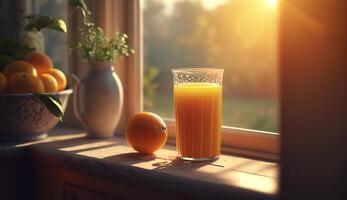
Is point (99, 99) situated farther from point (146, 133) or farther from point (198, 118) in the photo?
point (198, 118)

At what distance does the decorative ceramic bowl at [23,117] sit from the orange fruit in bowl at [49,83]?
0.02m

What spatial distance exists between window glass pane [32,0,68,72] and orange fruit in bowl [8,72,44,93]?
442 mm

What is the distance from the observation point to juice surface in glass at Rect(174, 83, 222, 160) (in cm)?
99

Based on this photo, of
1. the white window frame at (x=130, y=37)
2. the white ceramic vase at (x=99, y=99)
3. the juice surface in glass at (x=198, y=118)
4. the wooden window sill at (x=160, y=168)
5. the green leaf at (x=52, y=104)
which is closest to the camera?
the wooden window sill at (x=160, y=168)

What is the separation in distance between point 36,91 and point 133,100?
294 mm

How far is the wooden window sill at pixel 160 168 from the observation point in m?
0.79

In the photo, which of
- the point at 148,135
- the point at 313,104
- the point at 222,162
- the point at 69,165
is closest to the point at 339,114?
the point at 313,104

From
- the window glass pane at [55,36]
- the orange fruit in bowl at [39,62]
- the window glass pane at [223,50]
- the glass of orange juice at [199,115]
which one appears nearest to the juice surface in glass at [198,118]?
the glass of orange juice at [199,115]

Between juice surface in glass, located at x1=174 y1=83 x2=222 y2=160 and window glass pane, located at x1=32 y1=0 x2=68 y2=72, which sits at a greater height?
window glass pane, located at x1=32 y1=0 x2=68 y2=72

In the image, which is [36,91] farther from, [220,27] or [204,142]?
[220,27]

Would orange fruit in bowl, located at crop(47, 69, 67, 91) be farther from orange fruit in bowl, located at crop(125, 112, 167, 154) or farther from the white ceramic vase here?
orange fruit in bowl, located at crop(125, 112, 167, 154)

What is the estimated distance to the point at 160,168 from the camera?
921 millimetres

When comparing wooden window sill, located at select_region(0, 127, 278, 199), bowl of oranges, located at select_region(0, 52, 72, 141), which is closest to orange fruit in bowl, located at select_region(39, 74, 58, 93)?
bowl of oranges, located at select_region(0, 52, 72, 141)

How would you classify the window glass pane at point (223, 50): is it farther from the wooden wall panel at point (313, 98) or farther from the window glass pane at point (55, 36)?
the wooden wall panel at point (313, 98)
